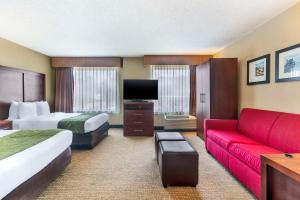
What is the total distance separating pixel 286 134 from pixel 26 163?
10.2ft

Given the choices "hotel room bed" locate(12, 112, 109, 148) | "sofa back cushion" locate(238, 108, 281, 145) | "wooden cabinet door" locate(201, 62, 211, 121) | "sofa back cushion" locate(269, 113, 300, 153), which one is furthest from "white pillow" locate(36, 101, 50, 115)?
"sofa back cushion" locate(269, 113, 300, 153)

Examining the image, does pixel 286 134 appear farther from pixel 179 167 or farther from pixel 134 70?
pixel 134 70

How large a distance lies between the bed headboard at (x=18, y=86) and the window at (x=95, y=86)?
1.13 meters

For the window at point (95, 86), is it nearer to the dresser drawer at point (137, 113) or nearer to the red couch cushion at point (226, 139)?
the dresser drawer at point (137, 113)

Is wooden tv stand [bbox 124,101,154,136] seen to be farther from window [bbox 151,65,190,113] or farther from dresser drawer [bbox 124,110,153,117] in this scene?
window [bbox 151,65,190,113]

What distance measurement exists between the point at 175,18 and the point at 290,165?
2695 millimetres

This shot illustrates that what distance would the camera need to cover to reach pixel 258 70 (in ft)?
12.4

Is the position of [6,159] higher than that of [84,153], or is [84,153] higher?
[6,159]

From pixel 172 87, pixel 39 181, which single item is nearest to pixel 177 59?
pixel 172 87

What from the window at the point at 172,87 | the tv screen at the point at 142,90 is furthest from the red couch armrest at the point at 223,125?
the window at the point at 172,87

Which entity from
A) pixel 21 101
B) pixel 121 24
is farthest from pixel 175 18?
pixel 21 101

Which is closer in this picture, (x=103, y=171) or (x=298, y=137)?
(x=298, y=137)

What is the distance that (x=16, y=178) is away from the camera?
5.86ft

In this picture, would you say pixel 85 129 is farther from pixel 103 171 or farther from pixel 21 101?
pixel 21 101
